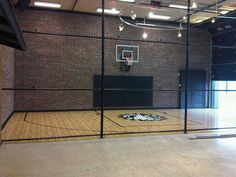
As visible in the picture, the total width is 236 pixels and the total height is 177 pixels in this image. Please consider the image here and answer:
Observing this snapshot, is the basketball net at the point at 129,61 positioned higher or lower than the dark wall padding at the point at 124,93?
higher

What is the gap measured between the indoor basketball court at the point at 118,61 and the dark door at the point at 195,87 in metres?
0.05

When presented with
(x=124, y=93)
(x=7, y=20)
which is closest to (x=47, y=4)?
(x=124, y=93)

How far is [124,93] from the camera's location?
11.5 meters

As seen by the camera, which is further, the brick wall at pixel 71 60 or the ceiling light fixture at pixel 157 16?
the ceiling light fixture at pixel 157 16

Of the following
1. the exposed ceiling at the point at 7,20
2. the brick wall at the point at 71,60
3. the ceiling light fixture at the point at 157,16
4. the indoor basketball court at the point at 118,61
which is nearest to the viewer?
the exposed ceiling at the point at 7,20

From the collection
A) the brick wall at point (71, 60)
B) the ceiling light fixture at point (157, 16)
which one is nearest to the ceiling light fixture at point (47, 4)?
the brick wall at point (71, 60)

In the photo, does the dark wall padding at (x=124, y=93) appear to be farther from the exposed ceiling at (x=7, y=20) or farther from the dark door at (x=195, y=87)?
the exposed ceiling at (x=7, y=20)

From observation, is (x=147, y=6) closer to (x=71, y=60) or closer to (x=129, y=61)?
(x=129, y=61)

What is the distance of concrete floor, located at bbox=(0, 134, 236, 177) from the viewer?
358 cm

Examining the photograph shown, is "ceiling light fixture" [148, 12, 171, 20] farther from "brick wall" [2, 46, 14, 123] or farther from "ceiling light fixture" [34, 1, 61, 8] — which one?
"brick wall" [2, 46, 14, 123]

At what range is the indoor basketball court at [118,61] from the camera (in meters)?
9.67

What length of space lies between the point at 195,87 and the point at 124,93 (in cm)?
381

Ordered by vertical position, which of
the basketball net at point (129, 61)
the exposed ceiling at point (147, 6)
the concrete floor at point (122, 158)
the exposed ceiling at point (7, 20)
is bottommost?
the concrete floor at point (122, 158)

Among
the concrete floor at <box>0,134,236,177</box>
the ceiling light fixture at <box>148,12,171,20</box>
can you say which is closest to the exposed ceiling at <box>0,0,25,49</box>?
the concrete floor at <box>0,134,236,177</box>
